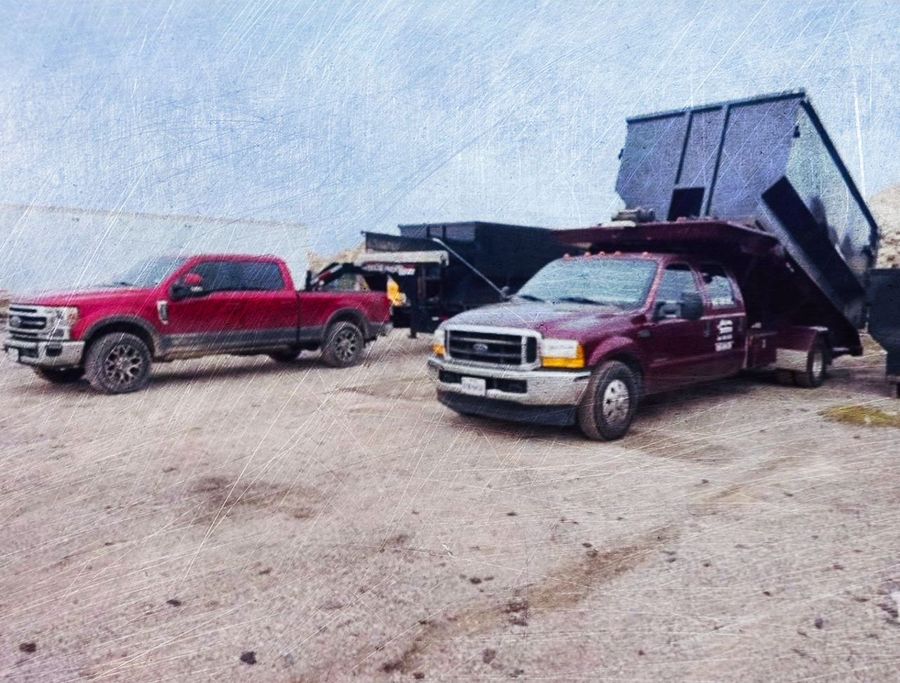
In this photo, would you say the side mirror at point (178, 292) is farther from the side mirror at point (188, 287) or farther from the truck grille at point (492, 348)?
the truck grille at point (492, 348)

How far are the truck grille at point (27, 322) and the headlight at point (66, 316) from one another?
18 centimetres

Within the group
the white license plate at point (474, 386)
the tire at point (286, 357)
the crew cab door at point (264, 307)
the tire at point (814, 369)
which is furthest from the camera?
the tire at point (286, 357)

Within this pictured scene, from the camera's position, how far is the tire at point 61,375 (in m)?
9.18

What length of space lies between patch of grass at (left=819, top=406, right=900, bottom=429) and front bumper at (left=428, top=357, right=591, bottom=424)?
3106 millimetres

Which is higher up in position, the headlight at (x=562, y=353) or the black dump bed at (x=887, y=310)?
the black dump bed at (x=887, y=310)

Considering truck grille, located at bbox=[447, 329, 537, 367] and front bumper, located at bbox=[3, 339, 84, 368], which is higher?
truck grille, located at bbox=[447, 329, 537, 367]

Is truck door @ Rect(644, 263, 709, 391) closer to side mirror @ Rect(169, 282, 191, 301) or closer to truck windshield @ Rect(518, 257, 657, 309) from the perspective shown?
truck windshield @ Rect(518, 257, 657, 309)

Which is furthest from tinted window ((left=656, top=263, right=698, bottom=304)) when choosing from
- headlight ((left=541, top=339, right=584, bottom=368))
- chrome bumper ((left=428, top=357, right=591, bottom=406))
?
chrome bumper ((left=428, top=357, right=591, bottom=406))

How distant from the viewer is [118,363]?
8641mm

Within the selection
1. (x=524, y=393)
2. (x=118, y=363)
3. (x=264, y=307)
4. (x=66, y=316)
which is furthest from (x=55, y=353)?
(x=524, y=393)

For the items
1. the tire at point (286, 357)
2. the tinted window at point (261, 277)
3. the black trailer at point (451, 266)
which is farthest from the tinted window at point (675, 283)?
the tire at point (286, 357)

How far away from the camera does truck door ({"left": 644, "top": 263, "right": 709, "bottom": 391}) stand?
6.71 metres

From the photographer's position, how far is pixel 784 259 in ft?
27.0

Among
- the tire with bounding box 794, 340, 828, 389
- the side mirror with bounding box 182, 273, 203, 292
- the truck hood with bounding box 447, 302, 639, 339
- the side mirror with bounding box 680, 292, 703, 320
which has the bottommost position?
the tire with bounding box 794, 340, 828, 389
